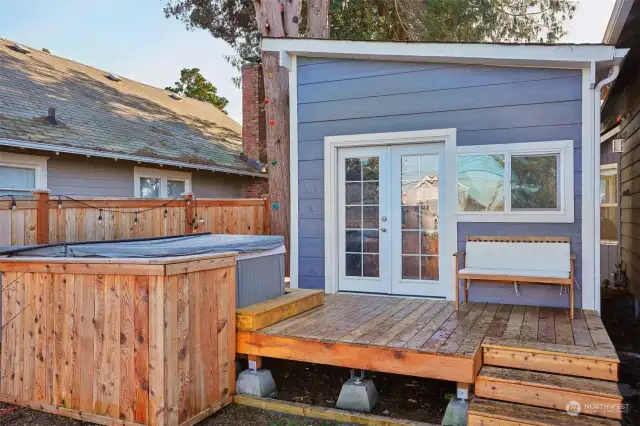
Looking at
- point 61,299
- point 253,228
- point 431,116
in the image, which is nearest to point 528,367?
point 431,116

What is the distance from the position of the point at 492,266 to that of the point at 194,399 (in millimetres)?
2967

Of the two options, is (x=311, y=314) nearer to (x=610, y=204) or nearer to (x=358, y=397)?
(x=358, y=397)

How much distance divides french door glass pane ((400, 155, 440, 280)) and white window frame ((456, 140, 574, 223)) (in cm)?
41

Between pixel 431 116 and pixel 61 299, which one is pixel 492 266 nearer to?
pixel 431 116

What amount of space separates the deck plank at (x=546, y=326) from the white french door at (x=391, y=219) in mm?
1045

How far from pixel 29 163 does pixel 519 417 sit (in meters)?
6.63

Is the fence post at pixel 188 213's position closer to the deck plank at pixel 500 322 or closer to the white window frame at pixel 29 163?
the white window frame at pixel 29 163

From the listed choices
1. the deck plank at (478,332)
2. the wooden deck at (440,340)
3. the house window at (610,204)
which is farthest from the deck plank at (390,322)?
the house window at (610,204)

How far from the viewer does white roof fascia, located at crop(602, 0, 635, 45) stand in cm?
432

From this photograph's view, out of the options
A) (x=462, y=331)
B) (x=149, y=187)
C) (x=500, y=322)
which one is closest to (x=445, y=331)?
(x=462, y=331)

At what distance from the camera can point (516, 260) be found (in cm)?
474

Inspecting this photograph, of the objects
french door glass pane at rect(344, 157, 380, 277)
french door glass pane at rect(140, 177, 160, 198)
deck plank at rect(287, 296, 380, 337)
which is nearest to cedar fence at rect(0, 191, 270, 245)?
french door glass pane at rect(344, 157, 380, 277)

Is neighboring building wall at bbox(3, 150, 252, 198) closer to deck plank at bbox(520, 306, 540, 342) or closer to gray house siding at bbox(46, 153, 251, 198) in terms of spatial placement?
gray house siding at bbox(46, 153, 251, 198)

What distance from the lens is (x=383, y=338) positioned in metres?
3.62
